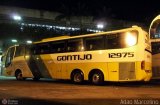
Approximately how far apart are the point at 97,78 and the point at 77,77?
1783mm

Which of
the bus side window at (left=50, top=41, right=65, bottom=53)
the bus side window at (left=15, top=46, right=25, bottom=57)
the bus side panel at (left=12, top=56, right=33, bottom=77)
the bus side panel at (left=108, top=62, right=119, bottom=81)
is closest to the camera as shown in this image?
the bus side panel at (left=108, top=62, right=119, bottom=81)

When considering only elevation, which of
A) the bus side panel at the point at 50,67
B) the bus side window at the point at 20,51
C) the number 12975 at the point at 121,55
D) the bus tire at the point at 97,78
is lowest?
the bus tire at the point at 97,78

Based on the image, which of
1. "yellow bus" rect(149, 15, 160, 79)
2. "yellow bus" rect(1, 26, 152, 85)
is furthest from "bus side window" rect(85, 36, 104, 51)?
"yellow bus" rect(149, 15, 160, 79)

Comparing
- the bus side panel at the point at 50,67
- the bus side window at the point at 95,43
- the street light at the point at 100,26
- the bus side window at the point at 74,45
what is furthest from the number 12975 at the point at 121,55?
the street light at the point at 100,26

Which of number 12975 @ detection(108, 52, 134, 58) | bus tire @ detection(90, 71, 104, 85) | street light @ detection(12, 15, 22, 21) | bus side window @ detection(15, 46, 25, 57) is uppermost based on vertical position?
street light @ detection(12, 15, 22, 21)

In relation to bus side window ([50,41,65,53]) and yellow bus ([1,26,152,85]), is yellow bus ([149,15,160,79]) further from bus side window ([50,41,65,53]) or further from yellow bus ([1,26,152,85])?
bus side window ([50,41,65,53])

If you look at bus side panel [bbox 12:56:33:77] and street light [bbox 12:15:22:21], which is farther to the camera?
street light [bbox 12:15:22:21]

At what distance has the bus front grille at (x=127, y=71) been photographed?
1888 centimetres

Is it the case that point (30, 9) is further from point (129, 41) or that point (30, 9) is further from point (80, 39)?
point (129, 41)


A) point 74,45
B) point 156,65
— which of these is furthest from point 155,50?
point 74,45

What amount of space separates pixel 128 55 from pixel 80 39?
155 inches

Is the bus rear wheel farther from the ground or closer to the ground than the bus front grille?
closer to the ground

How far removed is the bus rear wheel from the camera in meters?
21.5

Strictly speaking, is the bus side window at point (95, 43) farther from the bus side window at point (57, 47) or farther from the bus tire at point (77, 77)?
the bus side window at point (57, 47)
